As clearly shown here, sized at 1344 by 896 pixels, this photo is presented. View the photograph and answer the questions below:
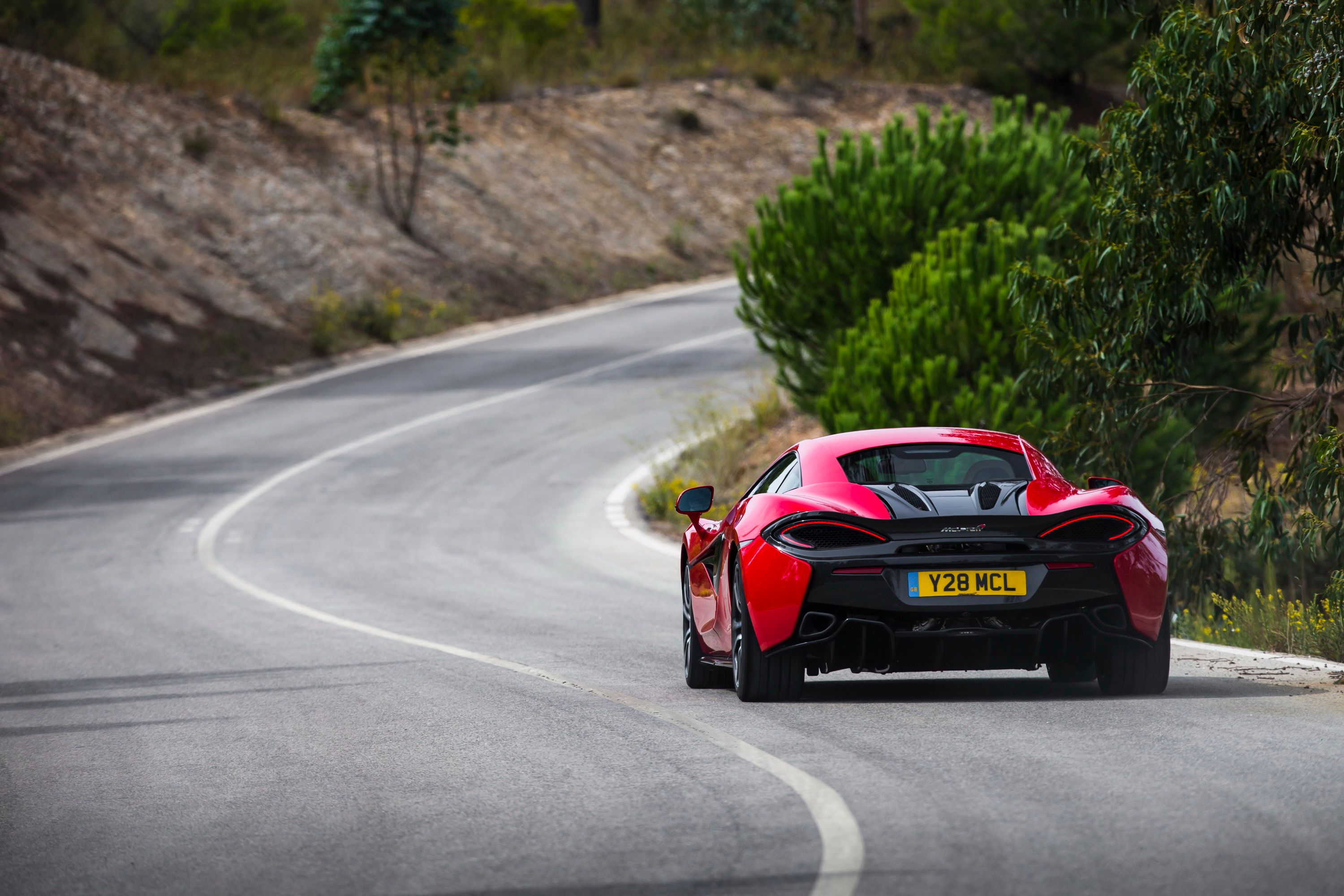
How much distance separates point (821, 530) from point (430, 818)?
249cm

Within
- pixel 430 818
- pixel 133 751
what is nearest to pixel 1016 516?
pixel 430 818

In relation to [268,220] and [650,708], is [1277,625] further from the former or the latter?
[268,220]

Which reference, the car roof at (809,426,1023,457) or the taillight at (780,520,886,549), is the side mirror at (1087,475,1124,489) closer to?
the car roof at (809,426,1023,457)

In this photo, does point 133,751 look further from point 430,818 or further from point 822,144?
point 822,144

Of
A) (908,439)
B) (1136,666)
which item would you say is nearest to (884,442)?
(908,439)

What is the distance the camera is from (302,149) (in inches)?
1591

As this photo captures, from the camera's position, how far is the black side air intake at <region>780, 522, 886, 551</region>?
25.3 ft

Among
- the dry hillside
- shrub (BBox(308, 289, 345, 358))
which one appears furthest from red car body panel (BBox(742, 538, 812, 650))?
shrub (BBox(308, 289, 345, 358))

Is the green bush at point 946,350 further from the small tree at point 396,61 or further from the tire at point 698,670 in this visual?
the small tree at point 396,61

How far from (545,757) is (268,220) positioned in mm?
→ 31548

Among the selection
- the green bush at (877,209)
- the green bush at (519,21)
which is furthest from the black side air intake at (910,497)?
the green bush at (519,21)

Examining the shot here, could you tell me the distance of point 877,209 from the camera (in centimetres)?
2066

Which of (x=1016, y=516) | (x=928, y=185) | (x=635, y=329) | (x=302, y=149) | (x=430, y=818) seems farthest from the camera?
(x=302, y=149)

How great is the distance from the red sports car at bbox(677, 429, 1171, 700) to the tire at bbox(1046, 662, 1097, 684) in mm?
466
